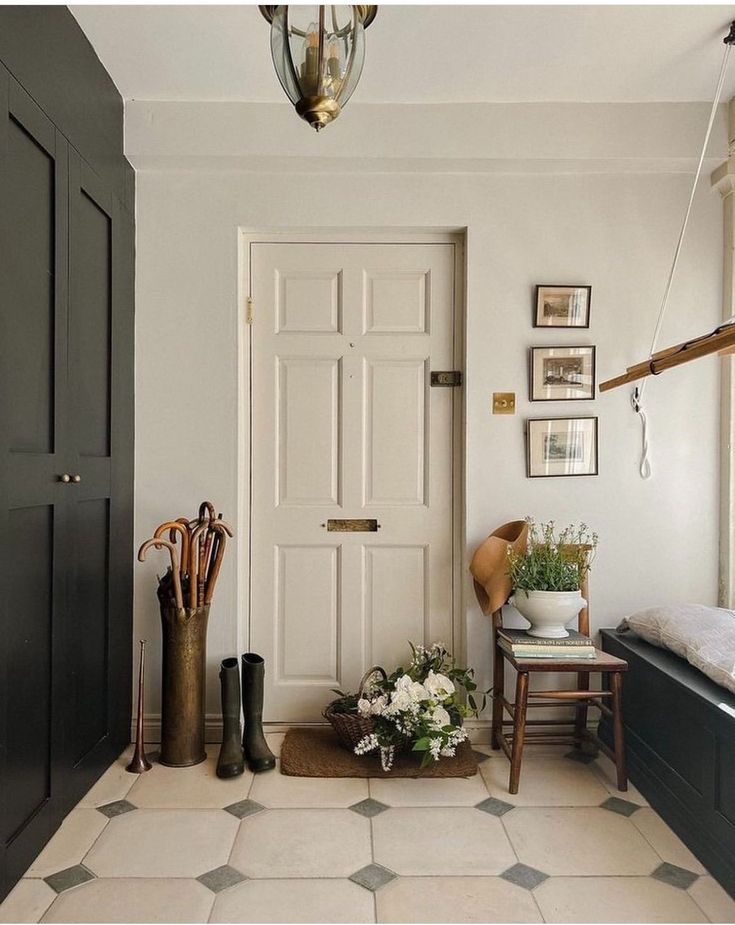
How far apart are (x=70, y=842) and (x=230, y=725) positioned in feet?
2.46

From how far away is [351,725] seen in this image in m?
2.96

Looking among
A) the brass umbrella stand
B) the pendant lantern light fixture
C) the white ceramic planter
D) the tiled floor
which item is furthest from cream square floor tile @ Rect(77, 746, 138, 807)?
the pendant lantern light fixture

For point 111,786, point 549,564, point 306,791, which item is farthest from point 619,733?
point 111,786

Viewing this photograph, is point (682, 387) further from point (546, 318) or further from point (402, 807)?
point (402, 807)

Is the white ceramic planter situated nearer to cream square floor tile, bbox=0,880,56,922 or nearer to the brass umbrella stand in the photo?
the brass umbrella stand

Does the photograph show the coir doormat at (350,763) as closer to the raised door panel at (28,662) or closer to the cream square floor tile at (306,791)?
the cream square floor tile at (306,791)

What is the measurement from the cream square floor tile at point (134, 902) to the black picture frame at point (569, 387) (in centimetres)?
224

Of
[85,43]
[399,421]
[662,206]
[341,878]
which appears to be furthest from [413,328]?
[341,878]

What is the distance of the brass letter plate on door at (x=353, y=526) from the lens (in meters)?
3.34

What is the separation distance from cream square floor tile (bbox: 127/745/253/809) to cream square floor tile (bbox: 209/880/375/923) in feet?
1.90

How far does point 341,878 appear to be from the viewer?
215 centimetres

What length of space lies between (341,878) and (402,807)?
1.69 feet

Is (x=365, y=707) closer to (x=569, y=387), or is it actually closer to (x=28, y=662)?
(x=28, y=662)

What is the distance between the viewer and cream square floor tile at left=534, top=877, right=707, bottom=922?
6.48 feet
